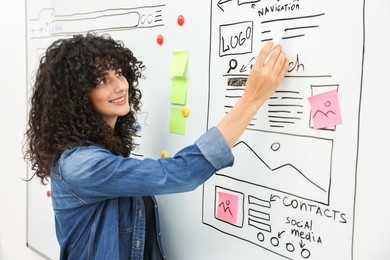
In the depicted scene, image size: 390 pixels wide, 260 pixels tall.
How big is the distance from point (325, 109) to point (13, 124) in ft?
5.58

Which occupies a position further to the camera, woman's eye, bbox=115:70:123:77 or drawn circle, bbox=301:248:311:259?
woman's eye, bbox=115:70:123:77

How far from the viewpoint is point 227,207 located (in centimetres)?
92

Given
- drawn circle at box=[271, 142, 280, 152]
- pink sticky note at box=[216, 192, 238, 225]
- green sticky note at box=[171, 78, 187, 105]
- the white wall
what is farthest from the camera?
the white wall

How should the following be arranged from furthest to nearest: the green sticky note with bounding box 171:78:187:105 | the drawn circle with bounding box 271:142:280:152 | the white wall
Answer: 1. the white wall
2. the green sticky note with bounding box 171:78:187:105
3. the drawn circle with bounding box 271:142:280:152

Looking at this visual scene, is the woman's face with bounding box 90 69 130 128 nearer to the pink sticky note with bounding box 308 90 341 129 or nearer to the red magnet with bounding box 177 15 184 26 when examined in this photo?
the red magnet with bounding box 177 15 184 26

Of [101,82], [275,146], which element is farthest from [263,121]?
[101,82]

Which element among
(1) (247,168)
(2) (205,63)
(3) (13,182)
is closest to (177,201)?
(1) (247,168)

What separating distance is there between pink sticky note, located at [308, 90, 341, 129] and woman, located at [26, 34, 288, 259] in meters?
0.09

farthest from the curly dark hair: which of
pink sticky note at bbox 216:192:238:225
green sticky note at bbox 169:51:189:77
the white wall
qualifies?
the white wall

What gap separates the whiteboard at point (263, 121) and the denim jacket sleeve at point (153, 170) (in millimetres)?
127

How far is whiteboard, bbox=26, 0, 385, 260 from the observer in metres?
0.68

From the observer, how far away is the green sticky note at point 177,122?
103 centimetres

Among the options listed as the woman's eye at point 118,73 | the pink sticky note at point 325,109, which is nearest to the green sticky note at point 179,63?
the woman's eye at point 118,73

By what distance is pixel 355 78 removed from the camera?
66 cm
